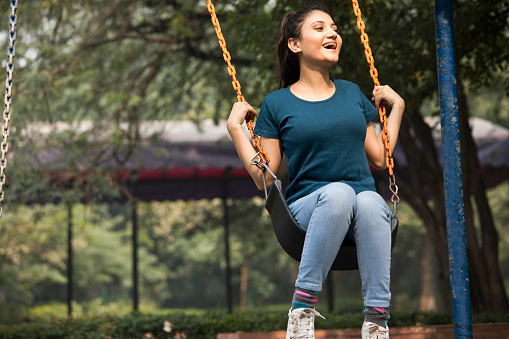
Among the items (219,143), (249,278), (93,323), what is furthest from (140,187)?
(249,278)

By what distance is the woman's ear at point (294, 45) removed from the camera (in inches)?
121

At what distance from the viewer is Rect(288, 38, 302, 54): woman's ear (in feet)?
10.1

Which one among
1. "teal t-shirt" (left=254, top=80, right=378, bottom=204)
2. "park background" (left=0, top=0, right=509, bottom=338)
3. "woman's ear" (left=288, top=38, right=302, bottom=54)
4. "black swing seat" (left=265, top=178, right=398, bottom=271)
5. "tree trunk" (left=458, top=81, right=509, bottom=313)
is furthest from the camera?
"tree trunk" (left=458, top=81, right=509, bottom=313)

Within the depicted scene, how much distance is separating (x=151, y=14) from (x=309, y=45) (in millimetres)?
6141

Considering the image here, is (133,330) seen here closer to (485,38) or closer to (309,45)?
(309,45)

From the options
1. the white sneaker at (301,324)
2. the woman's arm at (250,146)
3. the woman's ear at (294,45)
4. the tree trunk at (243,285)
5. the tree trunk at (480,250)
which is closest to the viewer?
the white sneaker at (301,324)

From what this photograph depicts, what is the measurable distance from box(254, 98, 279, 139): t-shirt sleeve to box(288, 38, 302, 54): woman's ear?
282mm

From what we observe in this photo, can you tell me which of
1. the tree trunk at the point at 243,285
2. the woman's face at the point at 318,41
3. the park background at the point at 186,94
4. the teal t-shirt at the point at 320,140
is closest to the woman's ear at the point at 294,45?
the woman's face at the point at 318,41

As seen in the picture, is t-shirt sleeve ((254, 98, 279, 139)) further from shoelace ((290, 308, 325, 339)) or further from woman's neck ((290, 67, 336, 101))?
shoelace ((290, 308, 325, 339))

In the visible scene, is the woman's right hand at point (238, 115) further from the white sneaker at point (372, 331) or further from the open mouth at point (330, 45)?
the white sneaker at point (372, 331)

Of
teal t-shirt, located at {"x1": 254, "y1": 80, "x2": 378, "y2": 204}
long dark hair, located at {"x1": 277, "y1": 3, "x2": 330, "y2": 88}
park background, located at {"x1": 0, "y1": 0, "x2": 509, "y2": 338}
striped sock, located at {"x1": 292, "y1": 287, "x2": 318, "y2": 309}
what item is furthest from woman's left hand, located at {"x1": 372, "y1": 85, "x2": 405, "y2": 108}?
park background, located at {"x1": 0, "y1": 0, "x2": 509, "y2": 338}

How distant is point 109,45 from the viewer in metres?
9.01

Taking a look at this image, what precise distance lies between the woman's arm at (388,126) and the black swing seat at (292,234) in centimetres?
43

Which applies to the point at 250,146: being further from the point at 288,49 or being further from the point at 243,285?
the point at 243,285
